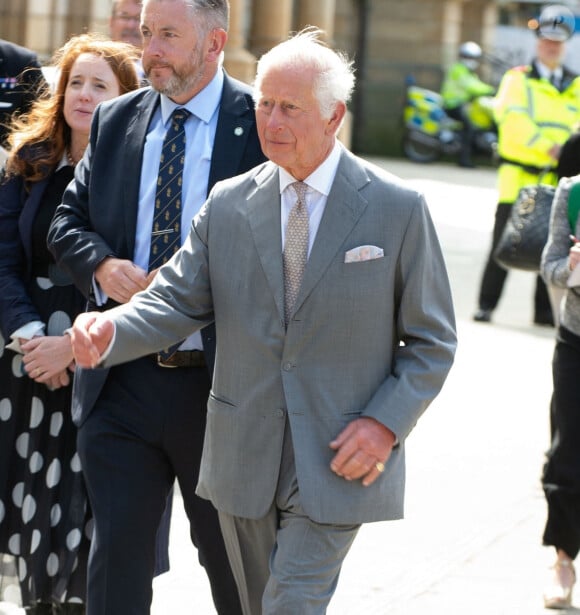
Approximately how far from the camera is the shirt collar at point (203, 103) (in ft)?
15.8

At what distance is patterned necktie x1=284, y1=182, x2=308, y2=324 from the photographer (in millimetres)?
4129

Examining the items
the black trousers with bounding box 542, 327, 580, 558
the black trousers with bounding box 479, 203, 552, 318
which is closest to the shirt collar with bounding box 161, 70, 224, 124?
the black trousers with bounding box 542, 327, 580, 558

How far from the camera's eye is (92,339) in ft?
13.2

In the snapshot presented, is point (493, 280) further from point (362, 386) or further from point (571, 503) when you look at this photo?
point (362, 386)

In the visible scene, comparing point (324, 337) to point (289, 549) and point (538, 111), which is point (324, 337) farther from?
point (538, 111)

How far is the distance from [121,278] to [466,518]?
3088 mm

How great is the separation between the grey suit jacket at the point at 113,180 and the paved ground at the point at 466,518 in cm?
156

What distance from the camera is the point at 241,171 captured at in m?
4.80

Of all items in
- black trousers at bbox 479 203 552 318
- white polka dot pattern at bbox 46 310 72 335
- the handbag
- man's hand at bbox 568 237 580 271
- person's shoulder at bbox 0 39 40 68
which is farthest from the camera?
black trousers at bbox 479 203 552 318

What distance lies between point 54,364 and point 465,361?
6355 millimetres

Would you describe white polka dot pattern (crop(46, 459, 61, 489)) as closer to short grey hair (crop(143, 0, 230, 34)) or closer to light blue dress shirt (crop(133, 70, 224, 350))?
light blue dress shirt (crop(133, 70, 224, 350))

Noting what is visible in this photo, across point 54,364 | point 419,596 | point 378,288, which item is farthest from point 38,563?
point 378,288

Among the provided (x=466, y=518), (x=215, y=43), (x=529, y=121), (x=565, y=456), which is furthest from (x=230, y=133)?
(x=529, y=121)

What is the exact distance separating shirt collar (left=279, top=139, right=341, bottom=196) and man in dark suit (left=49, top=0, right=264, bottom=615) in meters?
0.60
